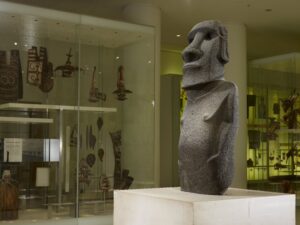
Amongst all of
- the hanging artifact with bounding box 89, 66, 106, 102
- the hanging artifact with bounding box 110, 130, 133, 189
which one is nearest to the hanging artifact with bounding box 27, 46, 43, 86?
the hanging artifact with bounding box 89, 66, 106, 102

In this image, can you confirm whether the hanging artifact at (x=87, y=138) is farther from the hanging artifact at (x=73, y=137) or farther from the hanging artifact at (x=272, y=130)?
the hanging artifact at (x=272, y=130)

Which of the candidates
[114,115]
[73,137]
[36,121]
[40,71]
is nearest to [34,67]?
[40,71]

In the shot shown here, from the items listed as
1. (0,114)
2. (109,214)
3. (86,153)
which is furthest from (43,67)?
(109,214)

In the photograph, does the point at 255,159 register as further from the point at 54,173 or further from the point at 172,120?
the point at 54,173

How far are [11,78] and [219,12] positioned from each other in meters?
4.63

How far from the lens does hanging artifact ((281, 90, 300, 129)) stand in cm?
1050

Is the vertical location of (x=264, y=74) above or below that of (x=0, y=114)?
above

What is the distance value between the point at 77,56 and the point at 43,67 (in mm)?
495

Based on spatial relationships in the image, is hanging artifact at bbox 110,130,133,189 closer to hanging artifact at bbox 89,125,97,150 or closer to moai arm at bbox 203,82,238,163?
hanging artifact at bbox 89,125,97,150

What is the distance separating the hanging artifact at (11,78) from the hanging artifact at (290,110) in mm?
6481

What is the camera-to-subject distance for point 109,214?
6477 mm

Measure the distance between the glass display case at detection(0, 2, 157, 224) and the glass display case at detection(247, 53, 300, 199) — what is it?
4188mm

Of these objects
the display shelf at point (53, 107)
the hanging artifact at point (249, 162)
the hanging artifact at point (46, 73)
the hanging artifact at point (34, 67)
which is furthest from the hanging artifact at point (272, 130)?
the hanging artifact at point (34, 67)

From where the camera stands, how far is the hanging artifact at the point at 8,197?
229 inches
